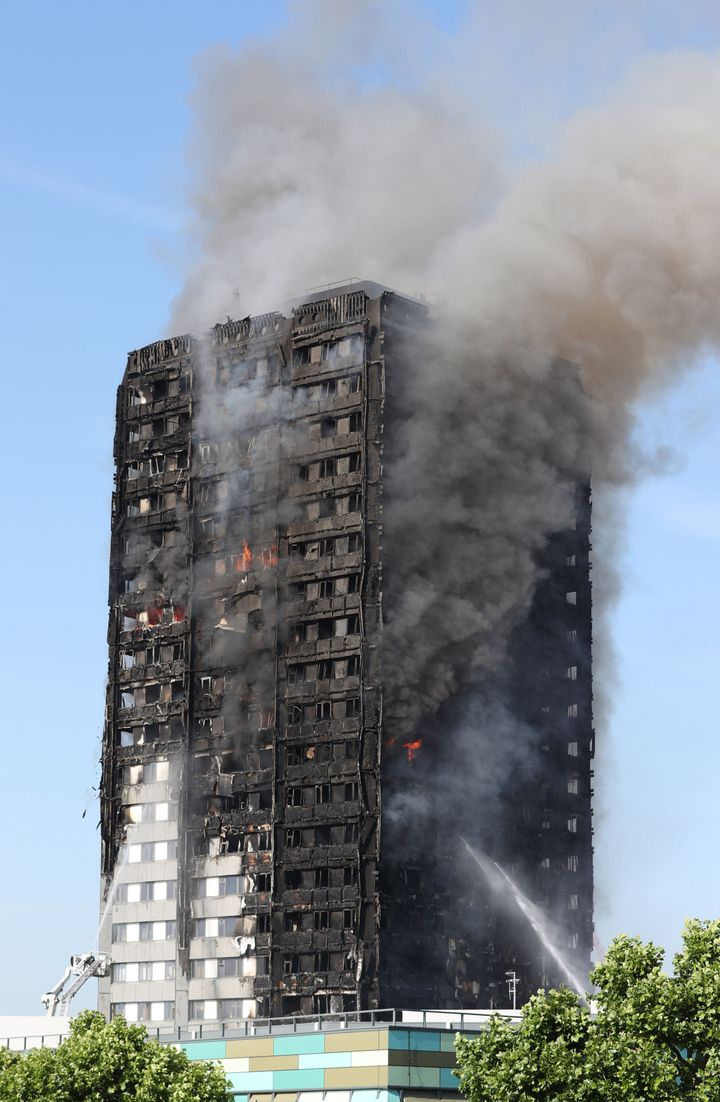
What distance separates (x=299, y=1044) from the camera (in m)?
124

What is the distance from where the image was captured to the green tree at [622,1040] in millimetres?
94688

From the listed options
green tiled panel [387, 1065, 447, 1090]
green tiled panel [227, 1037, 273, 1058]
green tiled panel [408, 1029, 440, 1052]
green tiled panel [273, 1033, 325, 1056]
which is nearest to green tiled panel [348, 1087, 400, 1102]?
green tiled panel [387, 1065, 447, 1090]

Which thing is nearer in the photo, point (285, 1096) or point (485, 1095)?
point (485, 1095)

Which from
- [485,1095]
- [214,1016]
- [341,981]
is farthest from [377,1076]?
[214,1016]

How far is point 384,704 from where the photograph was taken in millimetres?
193250

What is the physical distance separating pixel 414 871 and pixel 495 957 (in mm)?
11969

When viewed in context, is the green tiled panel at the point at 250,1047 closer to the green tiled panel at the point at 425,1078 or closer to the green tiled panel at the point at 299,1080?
the green tiled panel at the point at 299,1080

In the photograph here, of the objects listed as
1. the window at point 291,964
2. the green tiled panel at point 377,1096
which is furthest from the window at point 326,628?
the green tiled panel at point 377,1096

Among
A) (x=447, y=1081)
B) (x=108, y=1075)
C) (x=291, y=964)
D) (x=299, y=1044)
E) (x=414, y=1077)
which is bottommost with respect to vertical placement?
(x=108, y=1075)

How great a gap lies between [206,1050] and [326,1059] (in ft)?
33.3

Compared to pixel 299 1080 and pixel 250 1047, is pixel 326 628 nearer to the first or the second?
pixel 250 1047

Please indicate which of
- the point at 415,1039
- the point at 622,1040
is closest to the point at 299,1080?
the point at 415,1039

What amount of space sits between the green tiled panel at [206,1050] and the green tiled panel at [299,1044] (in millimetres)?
4279

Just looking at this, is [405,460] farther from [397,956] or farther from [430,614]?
[397,956]
